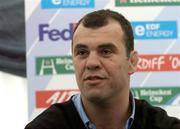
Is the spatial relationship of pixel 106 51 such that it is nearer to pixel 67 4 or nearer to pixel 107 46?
pixel 107 46

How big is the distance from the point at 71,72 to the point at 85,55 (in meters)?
1.16

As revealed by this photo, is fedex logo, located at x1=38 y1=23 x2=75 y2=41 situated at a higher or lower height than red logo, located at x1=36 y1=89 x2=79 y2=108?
higher

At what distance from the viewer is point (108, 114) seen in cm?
119

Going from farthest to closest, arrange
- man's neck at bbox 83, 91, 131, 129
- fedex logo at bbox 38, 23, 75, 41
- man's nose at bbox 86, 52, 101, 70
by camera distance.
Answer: fedex logo at bbox 38, 23, 75, 41 < man's neck at bbox 83, 91, 131, 129 < man's nose at bbox 86, 52, 101, 70

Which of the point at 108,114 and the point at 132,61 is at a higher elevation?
the point at 132,61

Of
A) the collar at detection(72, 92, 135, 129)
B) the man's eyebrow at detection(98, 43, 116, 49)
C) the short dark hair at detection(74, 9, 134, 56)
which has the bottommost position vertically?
the collar at detection(72, 92, 135, 129)

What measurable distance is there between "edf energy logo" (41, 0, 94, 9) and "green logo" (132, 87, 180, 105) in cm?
53

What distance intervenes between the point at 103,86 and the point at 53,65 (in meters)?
1.19

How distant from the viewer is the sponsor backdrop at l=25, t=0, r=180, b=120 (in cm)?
222

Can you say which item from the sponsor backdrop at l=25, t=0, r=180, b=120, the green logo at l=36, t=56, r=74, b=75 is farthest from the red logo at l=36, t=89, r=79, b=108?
the green logo at l=36, t=56, r=74, b=75

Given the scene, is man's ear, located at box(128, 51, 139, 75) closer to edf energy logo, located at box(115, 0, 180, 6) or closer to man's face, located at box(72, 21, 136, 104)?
man's face, located at box(72, 21, 136, 104)

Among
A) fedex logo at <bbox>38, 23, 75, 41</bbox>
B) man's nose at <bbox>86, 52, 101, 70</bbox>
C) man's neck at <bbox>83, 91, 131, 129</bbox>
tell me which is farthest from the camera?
fedex logo at <bbox>38, 23, 75, 41</bbox>

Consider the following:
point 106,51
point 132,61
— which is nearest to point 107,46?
point 106,51

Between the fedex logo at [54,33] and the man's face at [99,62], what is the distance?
108cm
